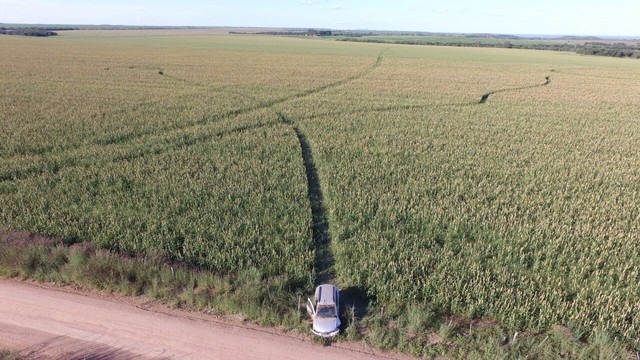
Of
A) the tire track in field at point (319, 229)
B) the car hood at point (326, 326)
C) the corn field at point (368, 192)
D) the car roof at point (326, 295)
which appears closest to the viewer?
the car hood at point (326, 326)

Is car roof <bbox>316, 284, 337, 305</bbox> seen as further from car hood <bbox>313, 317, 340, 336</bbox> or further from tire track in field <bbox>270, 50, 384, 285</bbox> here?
tire track in field <bbox>270, 50, 384, 285</bbox>

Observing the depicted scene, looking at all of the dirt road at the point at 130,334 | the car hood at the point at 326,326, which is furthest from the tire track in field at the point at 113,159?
the car hood at the point at 326,326

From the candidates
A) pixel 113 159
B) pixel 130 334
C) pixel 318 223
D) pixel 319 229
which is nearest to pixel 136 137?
pixel 113 159

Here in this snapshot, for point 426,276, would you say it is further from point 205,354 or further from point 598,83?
point 598,83

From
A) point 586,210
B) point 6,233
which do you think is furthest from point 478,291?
point 6,233

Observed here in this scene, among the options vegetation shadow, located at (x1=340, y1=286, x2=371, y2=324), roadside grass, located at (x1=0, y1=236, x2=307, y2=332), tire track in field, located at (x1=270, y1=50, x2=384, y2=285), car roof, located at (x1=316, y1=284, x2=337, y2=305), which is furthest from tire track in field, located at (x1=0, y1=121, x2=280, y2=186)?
car roof, located at (x1=316, y1=284, x2=337, y2=305)

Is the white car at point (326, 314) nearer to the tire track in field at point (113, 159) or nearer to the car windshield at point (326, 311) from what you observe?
the car windshield at point (326, 311)

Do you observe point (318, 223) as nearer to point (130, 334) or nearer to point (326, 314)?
point (326, 314)
